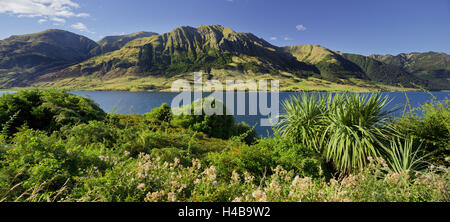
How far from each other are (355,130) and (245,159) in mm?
3489

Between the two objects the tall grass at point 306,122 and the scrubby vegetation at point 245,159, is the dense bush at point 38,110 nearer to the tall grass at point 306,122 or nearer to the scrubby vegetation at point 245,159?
the scrubby vegetation at point 245,159

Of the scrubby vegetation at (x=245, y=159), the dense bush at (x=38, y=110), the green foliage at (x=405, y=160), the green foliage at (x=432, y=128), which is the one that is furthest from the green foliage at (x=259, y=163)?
the dense bush at (x=38, y=110)

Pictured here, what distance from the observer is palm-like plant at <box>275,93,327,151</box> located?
20.6ft

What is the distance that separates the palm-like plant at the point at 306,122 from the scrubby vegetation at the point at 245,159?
0.04 metres

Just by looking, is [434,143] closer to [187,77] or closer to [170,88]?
[170,88]

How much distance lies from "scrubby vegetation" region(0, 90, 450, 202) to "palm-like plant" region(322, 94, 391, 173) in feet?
0.11

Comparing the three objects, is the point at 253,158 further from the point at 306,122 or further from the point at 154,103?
the point at 154,103

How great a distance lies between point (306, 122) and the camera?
661 centimetres

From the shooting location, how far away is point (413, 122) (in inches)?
217

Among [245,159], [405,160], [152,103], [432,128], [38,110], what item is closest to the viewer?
[405,160]

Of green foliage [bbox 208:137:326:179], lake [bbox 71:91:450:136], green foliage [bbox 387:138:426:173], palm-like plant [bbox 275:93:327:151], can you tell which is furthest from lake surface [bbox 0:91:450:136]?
green foliage [bbox 208:137:326:179]

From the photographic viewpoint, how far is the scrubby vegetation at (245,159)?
245 centimetres

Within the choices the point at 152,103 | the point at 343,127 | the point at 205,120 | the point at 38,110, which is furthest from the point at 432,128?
the point at 152,103
